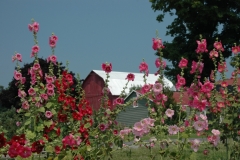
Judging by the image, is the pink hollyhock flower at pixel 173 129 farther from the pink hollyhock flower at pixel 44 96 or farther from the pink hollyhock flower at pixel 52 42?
the pink hollyhock flower at pixel 52 42

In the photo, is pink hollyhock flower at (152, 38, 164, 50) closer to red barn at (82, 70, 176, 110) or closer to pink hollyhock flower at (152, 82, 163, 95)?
pink hollyhock flower at (152, 82, 163, 95)

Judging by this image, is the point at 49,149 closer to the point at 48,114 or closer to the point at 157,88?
the point at 48,114

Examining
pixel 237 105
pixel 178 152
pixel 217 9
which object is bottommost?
pixel 178 152

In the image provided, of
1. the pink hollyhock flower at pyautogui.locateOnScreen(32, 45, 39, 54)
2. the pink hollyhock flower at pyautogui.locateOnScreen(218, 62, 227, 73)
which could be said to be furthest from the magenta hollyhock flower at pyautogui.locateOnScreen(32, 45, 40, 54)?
the pink hollyhock flower at pyautogui.locateOnScreen(218, 62, 227, 73)

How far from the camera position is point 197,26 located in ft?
107

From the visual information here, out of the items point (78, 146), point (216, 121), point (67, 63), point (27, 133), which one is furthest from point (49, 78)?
point (216, 121)

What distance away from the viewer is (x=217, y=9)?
3016cm

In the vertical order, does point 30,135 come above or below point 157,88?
below

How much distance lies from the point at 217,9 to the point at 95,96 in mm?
24825

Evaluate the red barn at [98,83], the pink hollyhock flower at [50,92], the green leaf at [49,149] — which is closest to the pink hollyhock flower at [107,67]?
the pink hollyhock flower at [50,92]

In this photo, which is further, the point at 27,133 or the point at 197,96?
the point at 27,133

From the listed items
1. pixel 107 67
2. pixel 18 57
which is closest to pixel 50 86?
pixel 107 67

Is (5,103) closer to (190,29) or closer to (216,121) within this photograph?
(190,29)

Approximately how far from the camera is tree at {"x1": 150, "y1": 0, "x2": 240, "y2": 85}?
3047 cm
